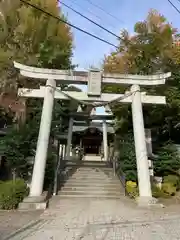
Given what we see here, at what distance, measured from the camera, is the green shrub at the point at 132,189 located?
11680mm

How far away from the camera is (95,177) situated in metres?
14.5

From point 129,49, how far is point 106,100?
5.86 m

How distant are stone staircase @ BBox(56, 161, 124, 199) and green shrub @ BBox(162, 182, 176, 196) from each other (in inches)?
84.9

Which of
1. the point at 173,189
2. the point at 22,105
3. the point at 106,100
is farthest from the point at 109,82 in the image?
the point at 173,189

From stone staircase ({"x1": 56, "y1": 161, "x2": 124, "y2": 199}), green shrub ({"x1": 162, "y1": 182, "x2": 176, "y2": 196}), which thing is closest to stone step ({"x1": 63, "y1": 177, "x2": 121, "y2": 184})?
stone staircase ({"x1": 56, "y1": 161, "x2": 124, "y2": 199})

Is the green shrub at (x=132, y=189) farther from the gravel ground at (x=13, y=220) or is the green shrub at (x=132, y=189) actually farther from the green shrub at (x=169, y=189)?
the gravel ground at (x=13, y=220)

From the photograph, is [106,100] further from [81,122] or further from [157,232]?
[81,122]

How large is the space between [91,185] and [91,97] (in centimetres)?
459

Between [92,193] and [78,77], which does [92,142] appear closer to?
[92,193]

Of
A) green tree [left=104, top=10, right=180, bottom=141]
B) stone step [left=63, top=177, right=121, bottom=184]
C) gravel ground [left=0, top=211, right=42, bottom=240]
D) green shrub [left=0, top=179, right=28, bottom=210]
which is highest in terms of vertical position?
green tree [left=104, top=10, right=180, bottom=141]

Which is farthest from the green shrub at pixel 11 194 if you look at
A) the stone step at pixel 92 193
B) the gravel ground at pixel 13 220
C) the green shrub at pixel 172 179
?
the green shrub at pixel 172 179

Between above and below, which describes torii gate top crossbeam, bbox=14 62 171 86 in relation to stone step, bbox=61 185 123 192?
above

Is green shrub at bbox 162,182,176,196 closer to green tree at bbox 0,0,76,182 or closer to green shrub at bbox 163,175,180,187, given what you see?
green shrub at bbox 163,175,180,187

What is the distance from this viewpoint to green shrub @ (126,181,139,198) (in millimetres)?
11680
